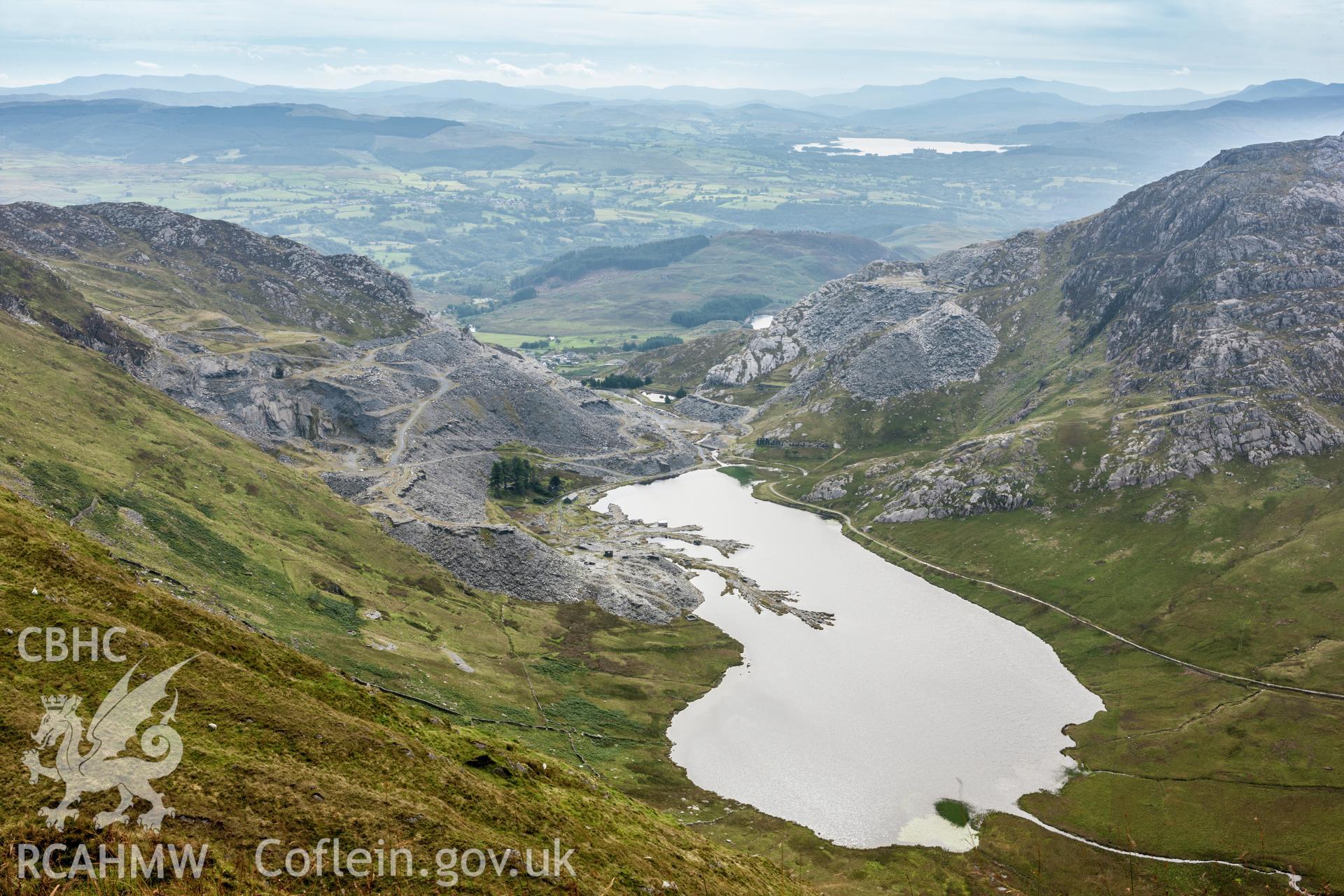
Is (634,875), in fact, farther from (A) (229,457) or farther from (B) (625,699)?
(A) (229,457)

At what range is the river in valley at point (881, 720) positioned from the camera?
122m

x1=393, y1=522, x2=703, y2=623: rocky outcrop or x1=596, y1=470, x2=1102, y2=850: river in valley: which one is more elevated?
x1=393, y1=522, x2=703, y2=623: rocky outcrop

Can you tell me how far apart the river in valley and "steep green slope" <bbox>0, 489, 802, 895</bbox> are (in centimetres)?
4886

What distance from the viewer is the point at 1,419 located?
129 metres

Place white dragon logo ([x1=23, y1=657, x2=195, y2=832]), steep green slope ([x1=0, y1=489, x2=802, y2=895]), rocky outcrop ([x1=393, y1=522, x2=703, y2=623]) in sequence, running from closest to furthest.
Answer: white dragon logo ([x1=23, y1=657, x2=195, y2=832]) → steep green slope ([x1=0, y1=489, x2=802, y2=895]) → rocky outcrop ([x1=393, y1=522, x2=703, y2=623])

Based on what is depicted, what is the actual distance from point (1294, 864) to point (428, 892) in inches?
4286

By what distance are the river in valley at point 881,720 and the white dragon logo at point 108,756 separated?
282ft

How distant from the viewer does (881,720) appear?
14275 centimetres

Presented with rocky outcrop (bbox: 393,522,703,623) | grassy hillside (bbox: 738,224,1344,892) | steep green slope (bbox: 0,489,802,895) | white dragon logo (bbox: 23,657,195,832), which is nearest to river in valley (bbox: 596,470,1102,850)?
grassy hillside (bbox: 738,224,1344,892)

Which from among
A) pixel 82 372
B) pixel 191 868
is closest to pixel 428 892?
pixel 191 868

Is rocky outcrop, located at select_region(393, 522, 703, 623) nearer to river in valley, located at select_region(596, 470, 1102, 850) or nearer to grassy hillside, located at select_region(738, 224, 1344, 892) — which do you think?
river in valley, located at select_region(596, 470, 1102, 850)

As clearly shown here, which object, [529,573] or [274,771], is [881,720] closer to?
[529,573]

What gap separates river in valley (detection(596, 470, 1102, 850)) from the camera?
12225 centimetres

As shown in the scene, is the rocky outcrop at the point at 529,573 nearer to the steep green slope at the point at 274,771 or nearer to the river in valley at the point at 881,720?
the river in valley at the point at 881,720
